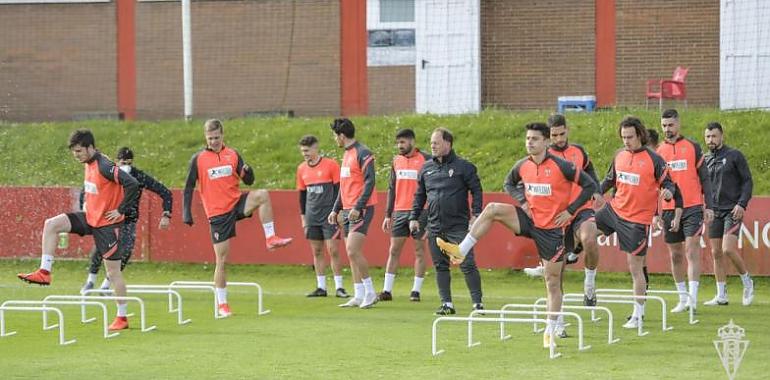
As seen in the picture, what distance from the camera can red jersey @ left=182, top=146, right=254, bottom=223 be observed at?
1686 centimetres

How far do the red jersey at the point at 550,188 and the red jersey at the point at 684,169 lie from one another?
356cm

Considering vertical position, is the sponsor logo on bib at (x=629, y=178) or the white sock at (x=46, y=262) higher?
the sponsor logo on bib at (x=629, y=178)

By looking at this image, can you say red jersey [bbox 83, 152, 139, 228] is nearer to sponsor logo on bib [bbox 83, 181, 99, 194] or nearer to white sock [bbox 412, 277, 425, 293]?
sponsor logo on bib [bbox 83, 181, 99, 194]

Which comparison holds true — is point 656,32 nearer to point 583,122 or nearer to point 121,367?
point 583,122

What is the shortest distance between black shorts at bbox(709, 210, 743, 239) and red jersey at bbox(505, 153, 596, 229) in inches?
185

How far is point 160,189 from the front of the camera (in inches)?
656

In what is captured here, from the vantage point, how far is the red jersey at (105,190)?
50.3 ft

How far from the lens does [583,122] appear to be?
26031 mm

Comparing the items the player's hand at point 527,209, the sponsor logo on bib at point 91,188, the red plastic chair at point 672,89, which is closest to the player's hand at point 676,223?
the player's hand at point 527,209

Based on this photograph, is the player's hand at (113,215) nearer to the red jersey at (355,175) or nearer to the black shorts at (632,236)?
the red jersey at (355,175)

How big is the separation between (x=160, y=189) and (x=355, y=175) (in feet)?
8.92

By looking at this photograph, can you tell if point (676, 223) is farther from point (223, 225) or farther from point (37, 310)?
point (37, 310)

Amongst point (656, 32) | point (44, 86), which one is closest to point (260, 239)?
point (656, 32)

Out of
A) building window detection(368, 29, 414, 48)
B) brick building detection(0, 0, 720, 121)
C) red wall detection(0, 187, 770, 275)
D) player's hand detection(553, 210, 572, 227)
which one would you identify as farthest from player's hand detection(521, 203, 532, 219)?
building window detection(368, 29, 414, 48)
